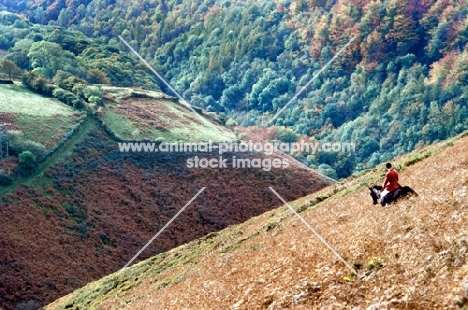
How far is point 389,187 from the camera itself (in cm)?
1986

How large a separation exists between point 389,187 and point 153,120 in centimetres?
6579

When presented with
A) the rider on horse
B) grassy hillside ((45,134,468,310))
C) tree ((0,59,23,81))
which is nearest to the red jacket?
the rider on horse

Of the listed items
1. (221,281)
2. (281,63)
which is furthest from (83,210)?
(281,63)

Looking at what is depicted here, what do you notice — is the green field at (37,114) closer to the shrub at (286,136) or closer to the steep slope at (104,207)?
the steep slope at (104,207)

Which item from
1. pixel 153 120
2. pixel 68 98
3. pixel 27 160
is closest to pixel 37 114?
pixel 68 98

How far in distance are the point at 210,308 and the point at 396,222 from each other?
555cm

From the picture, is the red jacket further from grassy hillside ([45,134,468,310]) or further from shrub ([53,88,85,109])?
shrub ([53,88,85,109])

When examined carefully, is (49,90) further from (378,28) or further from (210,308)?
(378,28)

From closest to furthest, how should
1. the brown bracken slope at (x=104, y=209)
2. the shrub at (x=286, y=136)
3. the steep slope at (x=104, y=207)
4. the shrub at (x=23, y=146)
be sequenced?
1. the brown bracken slope at (x=104, y=209)
2. the steep slope at (x=104, y=207)
3. the shrub at (x=23, y=146)
4. the shrub at (x=286, y=136)

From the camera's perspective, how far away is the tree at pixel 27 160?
5953cm

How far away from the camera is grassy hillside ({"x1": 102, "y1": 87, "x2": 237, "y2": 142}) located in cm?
7794

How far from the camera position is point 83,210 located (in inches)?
2299

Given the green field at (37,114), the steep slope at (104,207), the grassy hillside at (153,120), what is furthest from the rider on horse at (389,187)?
the grassy hillside at (153,120)

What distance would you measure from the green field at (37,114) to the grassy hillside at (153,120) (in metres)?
5.80
